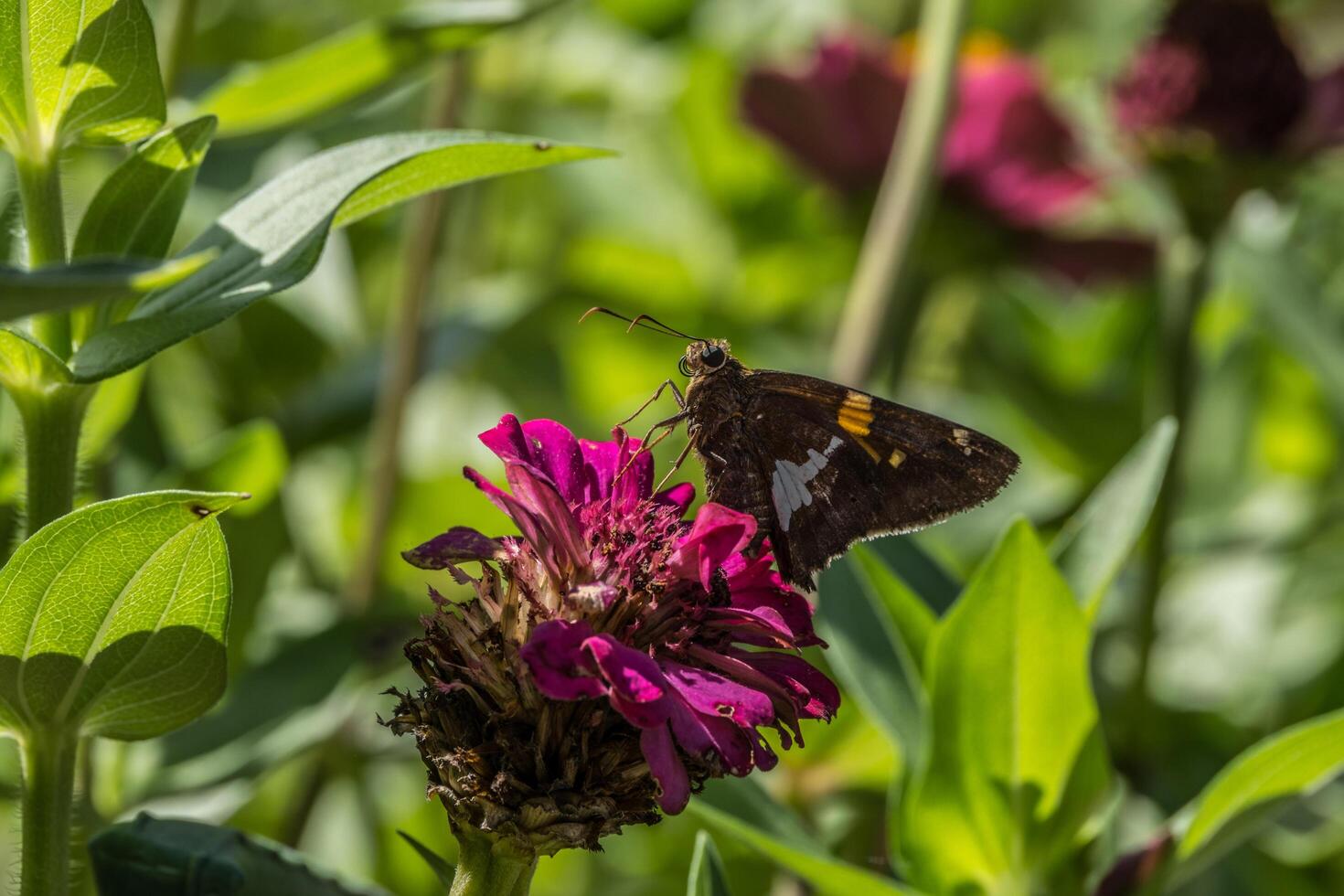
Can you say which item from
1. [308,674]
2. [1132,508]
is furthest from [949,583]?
[308,674]

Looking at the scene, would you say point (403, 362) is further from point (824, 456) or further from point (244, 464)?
point (824, 456)

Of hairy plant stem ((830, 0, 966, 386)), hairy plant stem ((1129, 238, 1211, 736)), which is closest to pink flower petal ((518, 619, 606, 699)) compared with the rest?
hairy plant stem ((830, 0, 966, 386))

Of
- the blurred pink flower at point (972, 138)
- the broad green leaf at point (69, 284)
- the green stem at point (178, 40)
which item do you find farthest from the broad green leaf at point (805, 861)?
the blurred pink flower at point (972, 138)

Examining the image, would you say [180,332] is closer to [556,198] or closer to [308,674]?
[308,674]

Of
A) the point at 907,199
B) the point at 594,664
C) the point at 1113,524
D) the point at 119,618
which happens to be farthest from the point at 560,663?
the point at 907,199

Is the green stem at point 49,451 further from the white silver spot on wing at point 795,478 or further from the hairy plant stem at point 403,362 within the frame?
the hairy plant stem at point 403,362
